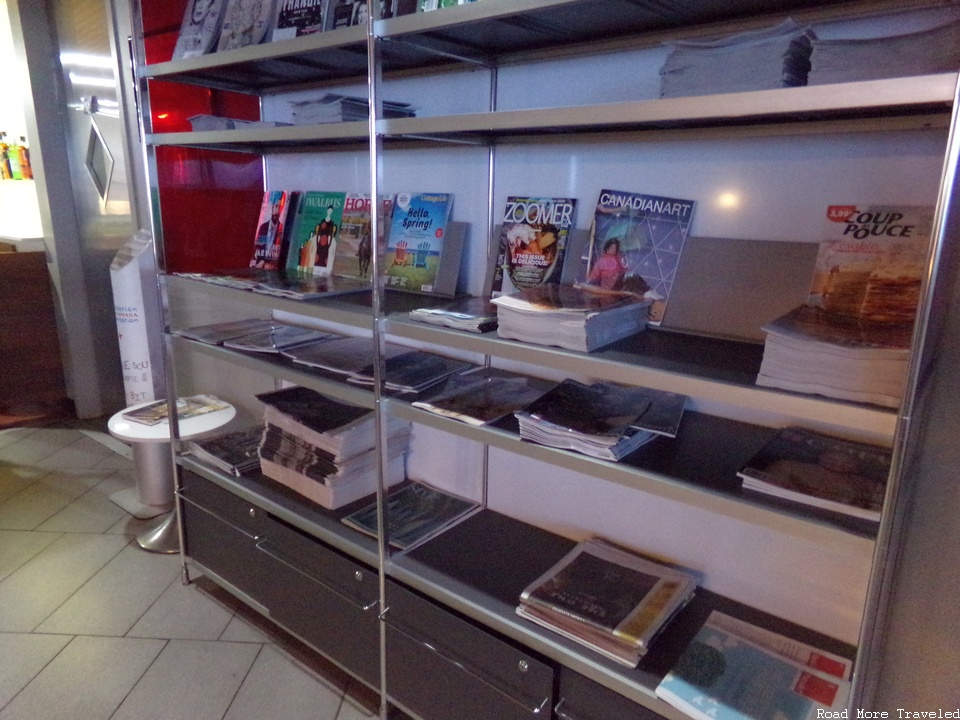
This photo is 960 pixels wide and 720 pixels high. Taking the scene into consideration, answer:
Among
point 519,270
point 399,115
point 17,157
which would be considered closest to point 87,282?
point 17,157

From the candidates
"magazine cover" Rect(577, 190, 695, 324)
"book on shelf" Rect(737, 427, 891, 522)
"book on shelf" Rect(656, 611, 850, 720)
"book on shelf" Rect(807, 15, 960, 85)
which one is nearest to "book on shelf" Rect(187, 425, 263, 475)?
"magazine cover" Rect(577, 190, 695, 324)

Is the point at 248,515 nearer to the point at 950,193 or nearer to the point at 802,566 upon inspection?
the point at 802,566

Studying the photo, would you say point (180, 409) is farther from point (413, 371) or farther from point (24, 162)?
point (24, 162)

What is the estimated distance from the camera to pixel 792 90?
32.5 inches

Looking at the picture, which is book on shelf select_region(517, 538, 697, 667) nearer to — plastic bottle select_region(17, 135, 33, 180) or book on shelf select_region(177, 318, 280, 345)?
book on shelf select_region(177, 318, 280, 345)

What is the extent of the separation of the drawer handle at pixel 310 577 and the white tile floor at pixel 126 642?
0.30 meters

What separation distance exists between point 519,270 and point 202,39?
1095mm

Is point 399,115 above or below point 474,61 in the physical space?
below

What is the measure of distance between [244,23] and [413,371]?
100 centimetres

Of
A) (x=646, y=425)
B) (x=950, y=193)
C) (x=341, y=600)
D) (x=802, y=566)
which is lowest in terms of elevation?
(x=341, y=600)

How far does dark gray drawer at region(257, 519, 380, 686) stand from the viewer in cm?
157

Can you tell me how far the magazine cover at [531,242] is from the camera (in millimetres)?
1439

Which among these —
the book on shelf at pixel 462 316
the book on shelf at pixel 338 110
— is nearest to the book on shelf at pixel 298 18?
the book on shelf at pixel 338 110

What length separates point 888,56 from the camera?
0.84 meters
